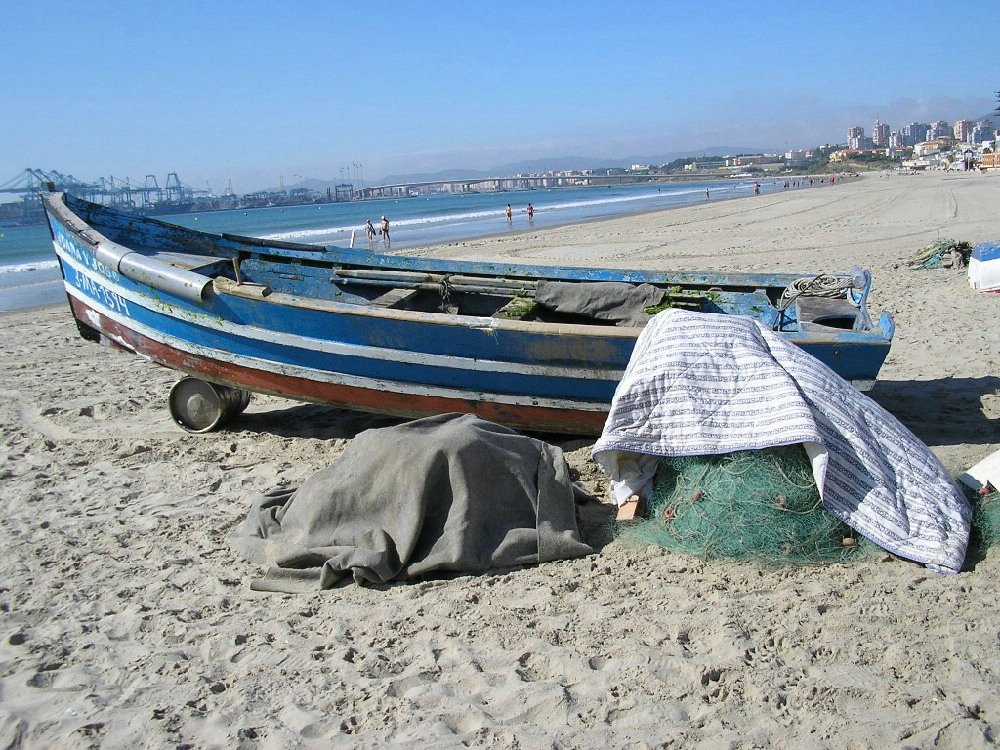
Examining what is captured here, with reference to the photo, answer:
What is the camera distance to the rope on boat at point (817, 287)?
19.2ft

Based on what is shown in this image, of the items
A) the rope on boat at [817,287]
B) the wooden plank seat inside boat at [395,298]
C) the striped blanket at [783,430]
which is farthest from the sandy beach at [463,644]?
the wooden plank seat inside boat at [395,298]

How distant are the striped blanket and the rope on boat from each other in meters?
1.72

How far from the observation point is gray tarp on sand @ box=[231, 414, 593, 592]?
151 inches

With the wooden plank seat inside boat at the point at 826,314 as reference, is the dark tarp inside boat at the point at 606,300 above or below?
above

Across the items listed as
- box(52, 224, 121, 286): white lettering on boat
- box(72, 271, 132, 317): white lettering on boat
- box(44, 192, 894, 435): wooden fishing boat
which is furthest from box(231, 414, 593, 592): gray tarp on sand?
box(52, 224, 121, 286): white lettering on boat

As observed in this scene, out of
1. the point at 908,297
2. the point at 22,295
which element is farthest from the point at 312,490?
the point at 22,295

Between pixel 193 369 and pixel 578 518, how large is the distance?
3.65 meters

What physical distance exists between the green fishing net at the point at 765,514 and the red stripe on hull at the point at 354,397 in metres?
1.66

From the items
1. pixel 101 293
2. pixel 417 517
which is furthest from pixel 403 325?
pixel 101 293

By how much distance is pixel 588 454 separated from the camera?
5.41 metres

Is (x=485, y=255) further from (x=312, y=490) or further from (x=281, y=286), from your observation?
(x=312, y=490)

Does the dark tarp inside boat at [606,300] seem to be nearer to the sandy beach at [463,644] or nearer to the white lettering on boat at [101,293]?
the sandy beach at [463,644]

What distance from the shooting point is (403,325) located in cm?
552

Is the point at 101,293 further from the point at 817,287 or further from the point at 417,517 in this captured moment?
the point at 817,287
